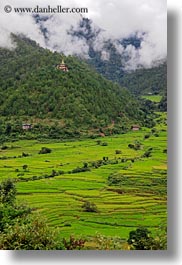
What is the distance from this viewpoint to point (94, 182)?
15.2 feet

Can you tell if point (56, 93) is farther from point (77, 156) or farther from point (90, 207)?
point (90, 207)

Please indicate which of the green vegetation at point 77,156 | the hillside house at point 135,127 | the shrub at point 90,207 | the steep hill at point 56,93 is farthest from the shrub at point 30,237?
the hillside house at point 135,127

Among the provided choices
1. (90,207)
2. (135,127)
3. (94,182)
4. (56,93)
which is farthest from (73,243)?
(56,93)

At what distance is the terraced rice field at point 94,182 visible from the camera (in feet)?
14.9

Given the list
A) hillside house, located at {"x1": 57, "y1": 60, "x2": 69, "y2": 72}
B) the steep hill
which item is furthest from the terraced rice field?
hillside house, located at {"x1": 57, "y1": 60, "x2": 69, "y2": 72}

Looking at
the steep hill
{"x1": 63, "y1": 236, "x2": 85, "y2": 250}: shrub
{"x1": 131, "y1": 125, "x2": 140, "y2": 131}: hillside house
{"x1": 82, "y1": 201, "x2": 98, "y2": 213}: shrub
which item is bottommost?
{"x1": 63, "y1": 236, "x2": 85, "y2": 250}: shrub

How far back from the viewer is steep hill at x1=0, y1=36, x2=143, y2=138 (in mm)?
4770

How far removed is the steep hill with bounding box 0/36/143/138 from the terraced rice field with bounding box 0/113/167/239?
0.69 feet

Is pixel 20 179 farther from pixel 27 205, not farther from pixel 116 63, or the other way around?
pixel 116 63

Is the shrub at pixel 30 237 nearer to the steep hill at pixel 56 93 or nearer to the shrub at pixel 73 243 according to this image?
the shrub at pixel 73 243

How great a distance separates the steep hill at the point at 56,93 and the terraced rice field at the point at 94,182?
210mm

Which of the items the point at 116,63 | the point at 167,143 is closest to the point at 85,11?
the point at 116,63

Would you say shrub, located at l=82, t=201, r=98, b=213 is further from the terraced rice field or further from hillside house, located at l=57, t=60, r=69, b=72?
hillside house, located at l=57, t=60, r=69, b=72

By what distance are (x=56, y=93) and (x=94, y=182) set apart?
0.83 metres
